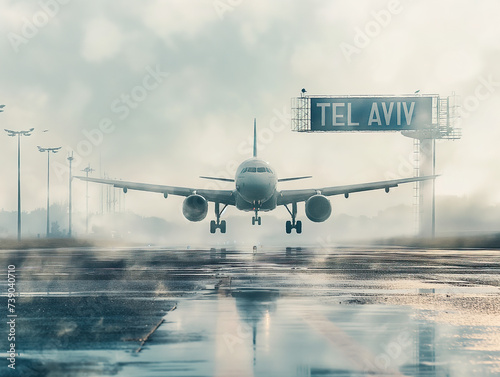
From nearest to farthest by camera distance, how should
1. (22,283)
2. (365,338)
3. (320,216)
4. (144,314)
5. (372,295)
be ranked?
1. (365,338)
2. (144,314)
3. (372,295)
4. (22,283)
5. (320,216)

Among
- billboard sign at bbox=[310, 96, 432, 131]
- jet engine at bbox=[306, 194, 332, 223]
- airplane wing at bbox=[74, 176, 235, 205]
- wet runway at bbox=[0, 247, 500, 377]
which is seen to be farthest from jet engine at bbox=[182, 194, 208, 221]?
wet runway at bbox=[0, 247, 500, 377]

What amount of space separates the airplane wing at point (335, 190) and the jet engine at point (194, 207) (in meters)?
→ 7.21

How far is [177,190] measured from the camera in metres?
59.2

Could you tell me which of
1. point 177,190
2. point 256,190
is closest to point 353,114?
point 177,190

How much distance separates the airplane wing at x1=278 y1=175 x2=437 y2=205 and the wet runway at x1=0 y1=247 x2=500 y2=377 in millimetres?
35441

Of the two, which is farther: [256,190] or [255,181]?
[256,190]

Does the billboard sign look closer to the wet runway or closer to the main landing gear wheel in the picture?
the main landing gear wheel

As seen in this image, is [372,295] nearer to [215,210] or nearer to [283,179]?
[283,179]

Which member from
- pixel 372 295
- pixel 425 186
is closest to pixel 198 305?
pixel 372 295

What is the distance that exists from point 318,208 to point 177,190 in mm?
11679

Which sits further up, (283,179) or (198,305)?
(283,179)

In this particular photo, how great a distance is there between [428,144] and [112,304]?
73.6 m

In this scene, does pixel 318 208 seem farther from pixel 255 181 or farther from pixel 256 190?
pixel 255 181

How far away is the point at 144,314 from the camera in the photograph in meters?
14.0
